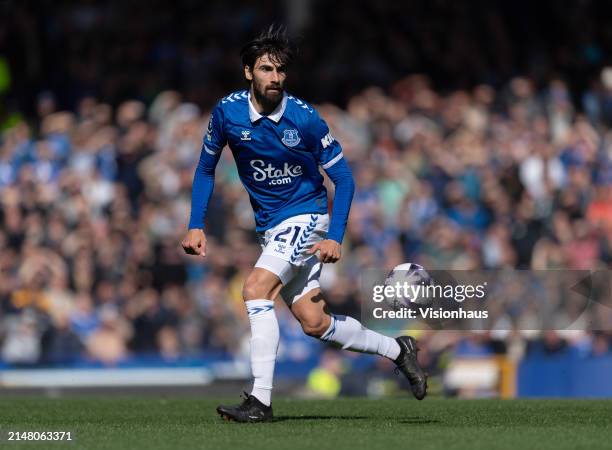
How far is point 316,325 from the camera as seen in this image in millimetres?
8688

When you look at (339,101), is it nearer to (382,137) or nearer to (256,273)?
(382,137)

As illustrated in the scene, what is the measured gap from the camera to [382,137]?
57.6 ft

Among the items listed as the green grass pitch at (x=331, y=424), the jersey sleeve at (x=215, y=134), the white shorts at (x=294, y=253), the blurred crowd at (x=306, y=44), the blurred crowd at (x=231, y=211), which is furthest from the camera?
the blurred crowd at (x=306, y=44)

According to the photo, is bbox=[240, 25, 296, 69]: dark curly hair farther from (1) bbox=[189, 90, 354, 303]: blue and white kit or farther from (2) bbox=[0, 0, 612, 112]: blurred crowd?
(2) bbox=[0, 0, 612, 112]: blurred crowd

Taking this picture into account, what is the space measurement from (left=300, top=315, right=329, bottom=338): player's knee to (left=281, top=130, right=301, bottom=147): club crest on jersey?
1.08m

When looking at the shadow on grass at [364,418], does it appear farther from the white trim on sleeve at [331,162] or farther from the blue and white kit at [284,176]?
the white trim on sleeve at [331,162]

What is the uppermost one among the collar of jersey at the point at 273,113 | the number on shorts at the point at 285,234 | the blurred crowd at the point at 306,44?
the blurred crowd at the point at 306,44

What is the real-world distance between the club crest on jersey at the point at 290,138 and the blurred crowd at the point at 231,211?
6.08m

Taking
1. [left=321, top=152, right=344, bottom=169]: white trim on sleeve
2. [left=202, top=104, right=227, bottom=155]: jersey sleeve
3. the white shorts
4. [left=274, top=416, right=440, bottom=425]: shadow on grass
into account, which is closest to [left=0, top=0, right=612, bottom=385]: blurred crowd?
[left=274, top=416, right=440, bottom=425]: shadow on grass

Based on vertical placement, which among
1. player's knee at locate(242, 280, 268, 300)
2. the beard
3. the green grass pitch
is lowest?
the green grass pitch

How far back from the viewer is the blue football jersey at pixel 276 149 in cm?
862

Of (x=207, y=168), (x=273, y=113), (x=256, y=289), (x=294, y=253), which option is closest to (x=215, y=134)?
(x=207, y=168)

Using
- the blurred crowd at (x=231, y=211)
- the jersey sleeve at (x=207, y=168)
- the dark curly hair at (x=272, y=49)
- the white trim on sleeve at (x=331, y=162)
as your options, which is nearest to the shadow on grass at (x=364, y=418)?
the jersey sleeve at (x=207, y=168)

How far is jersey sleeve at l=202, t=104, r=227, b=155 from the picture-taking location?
8703mm
